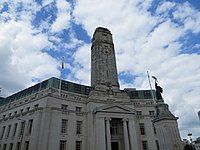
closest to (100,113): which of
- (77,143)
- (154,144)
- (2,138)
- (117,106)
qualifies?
(117,106)

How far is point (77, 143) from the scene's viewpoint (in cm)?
4003

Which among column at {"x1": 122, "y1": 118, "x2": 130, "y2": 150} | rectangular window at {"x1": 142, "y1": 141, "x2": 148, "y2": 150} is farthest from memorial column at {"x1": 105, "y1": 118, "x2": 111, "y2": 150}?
rectangular window at {"x1": 142, "y1": 141, "x2": 148, "y2": 150}

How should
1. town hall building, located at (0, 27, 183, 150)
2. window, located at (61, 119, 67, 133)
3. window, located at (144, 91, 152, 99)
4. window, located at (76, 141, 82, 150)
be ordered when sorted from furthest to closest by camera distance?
window, located at (144, 91, 152, 99) < window, located at (76, 141, 82, 150) < window, located at (61, 119, 67, 133) < town hall building, located at (0, 27, 183, 150)

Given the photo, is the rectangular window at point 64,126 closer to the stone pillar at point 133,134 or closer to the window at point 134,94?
the stone pillar at point 133,134

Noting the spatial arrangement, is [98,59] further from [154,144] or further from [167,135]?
[167,135]

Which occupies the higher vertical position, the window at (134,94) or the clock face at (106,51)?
the clock face at (106,51)

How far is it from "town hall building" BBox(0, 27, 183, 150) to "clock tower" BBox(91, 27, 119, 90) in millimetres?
317

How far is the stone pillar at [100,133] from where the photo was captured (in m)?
38.7

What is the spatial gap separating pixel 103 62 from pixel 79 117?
19078 millimetres

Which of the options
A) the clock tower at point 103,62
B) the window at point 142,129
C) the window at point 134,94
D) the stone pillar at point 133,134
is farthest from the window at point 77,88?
the window at point 142,129

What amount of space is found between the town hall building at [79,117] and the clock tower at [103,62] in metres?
0.32

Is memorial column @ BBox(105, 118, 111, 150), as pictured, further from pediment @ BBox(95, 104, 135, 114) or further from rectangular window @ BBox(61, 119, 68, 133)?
rectangular window @ BBox(61, 119, 68, 133)

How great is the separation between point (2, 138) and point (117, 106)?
30081 mm

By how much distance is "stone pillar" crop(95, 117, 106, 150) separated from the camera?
38.7m
